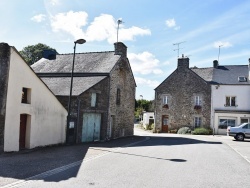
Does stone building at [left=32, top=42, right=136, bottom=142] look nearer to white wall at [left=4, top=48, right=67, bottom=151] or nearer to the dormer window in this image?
white wall at [left=4, top=48, right=67, bottom=151]

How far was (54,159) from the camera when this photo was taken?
12000 mm

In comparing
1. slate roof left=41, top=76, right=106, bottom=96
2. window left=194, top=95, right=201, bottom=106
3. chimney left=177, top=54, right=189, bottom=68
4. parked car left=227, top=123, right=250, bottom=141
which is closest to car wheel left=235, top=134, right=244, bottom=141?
parked car left=227, top=123, right=250, bottom=141

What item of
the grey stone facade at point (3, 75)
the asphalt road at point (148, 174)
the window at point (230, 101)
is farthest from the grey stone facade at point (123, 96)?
the asphalt road at point (148, 174)

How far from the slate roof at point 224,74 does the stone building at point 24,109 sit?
2272 cm

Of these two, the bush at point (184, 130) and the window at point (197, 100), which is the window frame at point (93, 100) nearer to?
the bush at point (184, 130)

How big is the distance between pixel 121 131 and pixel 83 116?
7155 mm

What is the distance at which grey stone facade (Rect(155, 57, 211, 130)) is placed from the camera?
35.5 meters

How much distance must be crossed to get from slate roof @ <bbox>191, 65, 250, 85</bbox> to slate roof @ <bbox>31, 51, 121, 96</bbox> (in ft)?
49.0

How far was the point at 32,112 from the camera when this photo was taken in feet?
50.9

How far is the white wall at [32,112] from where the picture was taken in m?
13.8

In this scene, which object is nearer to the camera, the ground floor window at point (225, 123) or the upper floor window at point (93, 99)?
the upper floor window at point (93, 99)

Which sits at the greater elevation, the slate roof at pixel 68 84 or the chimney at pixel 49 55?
the chimney at pixel 49 55

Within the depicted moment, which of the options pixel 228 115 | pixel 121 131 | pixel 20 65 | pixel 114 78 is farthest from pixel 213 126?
pixel 20 65

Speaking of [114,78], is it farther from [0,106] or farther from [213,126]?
[213,126]
